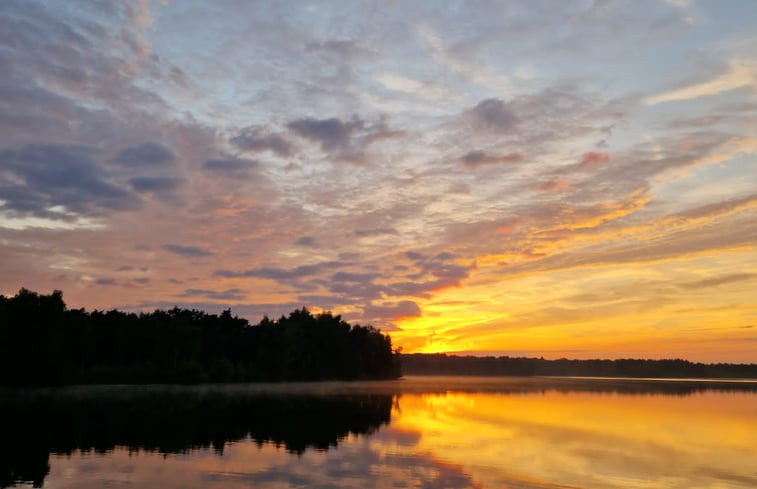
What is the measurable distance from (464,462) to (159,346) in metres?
109

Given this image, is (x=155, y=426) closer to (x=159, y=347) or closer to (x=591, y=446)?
(x=591, y=446)

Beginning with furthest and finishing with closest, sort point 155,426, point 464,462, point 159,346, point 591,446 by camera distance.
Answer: point 159,346, point 155,426, point 591,446, point 464,462

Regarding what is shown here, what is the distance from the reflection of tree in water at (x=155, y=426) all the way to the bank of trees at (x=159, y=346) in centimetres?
1801

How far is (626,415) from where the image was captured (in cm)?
7400

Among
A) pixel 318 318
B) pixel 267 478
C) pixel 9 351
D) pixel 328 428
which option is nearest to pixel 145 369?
pixel 9 351

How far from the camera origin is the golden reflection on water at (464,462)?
2998 cm

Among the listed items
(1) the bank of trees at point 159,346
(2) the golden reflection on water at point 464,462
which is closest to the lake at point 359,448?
(2) the golden reflection on water at point 464,462

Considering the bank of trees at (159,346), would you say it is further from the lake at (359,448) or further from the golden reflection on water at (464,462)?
the golden reflection on water at (464,462)

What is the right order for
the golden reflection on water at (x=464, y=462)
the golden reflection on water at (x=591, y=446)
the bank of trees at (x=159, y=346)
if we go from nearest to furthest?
the golden reflection on water at (x=464, y=462), the golden reflection on water at (x=591, y=446), the bank of trees at (x=159, y=346)

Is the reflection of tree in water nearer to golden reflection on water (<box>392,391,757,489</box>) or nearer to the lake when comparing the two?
the lake

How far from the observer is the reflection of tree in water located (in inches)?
1480

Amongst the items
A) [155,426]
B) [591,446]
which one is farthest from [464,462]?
[155,426]

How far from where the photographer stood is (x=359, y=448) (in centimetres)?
4103

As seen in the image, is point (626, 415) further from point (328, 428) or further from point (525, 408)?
point (328, 428)
